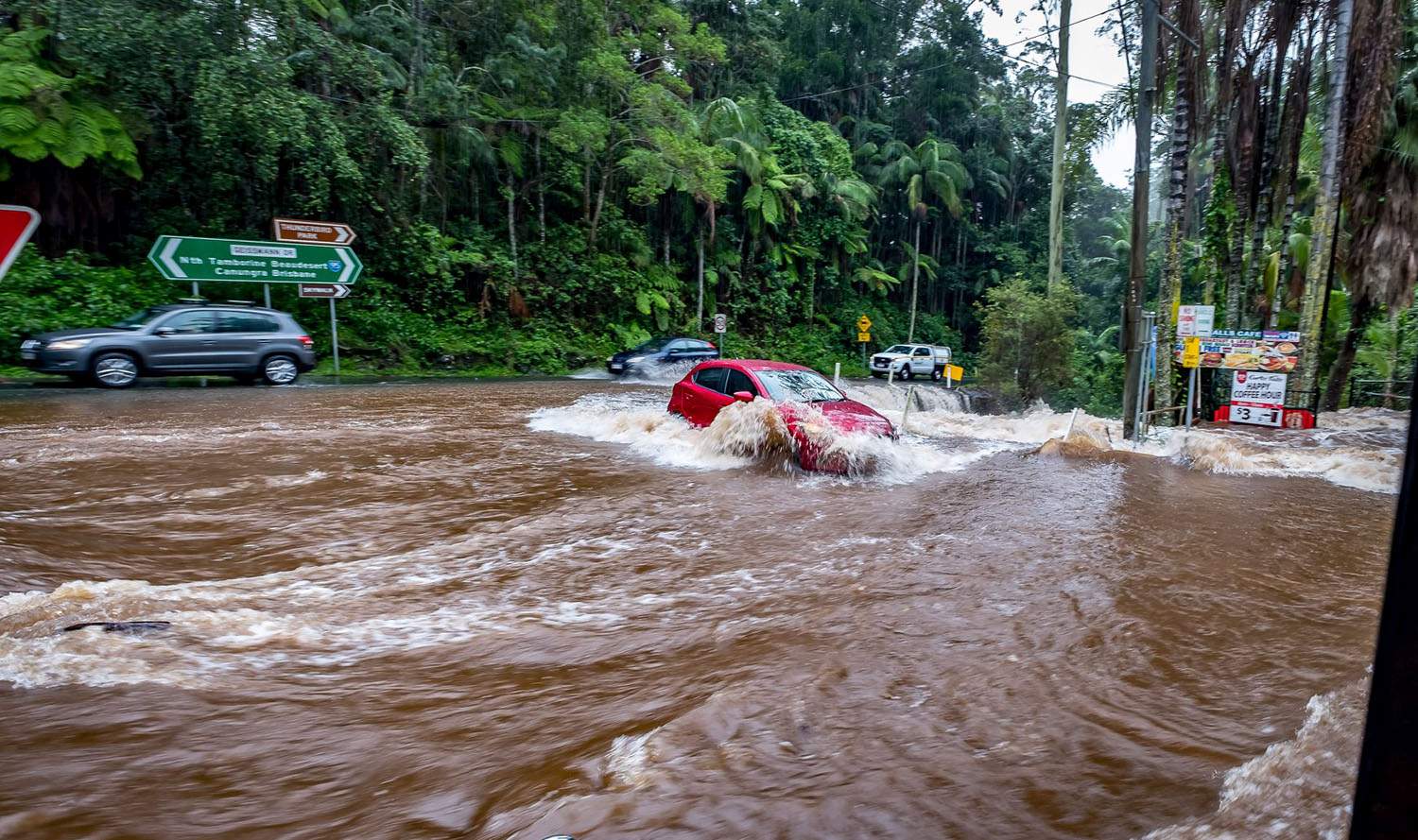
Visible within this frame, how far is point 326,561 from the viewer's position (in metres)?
5.48

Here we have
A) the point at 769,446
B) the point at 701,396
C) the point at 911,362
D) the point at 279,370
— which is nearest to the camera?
the point at 769,446

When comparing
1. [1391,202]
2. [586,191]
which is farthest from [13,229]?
[586,191]

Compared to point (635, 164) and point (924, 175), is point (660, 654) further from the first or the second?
point (924, 175)

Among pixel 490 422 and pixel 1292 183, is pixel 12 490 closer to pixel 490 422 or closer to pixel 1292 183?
pixel 490 422

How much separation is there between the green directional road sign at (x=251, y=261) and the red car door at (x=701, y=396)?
46.9 ft

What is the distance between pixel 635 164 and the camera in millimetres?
27500

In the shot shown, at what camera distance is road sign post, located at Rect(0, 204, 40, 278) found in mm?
3578

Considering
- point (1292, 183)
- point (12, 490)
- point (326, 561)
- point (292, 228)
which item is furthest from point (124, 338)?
point (1292, 183)

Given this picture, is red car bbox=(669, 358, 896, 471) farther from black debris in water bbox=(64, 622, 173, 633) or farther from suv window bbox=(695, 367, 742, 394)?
black debris in water bbox=(64, 622, 173, 633)

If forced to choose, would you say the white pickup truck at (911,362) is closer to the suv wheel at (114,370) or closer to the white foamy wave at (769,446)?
the white foamy wave at (769,446)

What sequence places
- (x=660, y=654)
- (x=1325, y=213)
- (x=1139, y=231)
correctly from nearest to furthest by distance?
(x=660, y=654) → (x=1139, y=231) → (x=1325, y=213)

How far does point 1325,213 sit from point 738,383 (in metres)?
11.5

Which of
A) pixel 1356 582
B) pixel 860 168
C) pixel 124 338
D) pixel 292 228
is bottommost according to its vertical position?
pixel 1356 582

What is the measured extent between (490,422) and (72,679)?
9.81 metres
